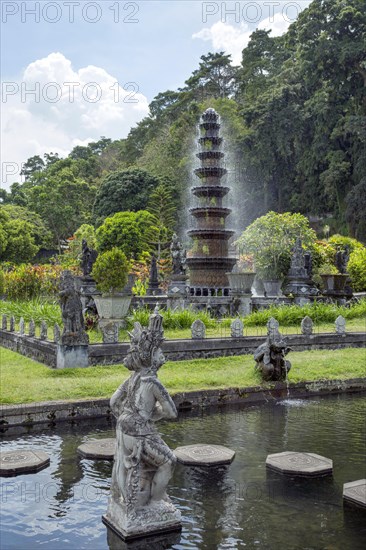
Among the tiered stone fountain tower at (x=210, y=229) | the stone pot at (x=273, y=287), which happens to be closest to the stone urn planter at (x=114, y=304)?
the tiered stone fountain tower at (x=210, y=229)

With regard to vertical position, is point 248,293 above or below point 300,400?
above

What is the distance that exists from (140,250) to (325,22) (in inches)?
867

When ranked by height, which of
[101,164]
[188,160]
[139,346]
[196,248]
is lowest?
[139,346]

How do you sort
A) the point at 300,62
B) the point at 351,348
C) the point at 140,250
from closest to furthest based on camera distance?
the point at 351,348, the point at 140,250, the point at 300,62

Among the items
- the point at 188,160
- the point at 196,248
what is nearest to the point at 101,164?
the point at 188,160

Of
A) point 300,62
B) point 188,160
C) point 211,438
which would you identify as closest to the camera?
point 211,438

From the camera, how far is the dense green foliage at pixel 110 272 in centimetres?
1622

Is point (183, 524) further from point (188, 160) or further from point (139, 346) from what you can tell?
point (188, 160)

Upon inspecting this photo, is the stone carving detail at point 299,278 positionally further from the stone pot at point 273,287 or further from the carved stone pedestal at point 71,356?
the carved stone pedestal at point 71,356

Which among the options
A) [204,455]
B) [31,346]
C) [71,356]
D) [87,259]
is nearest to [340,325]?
[71,356]

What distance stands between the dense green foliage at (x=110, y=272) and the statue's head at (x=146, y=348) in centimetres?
1113

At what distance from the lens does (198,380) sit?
35.9 feet

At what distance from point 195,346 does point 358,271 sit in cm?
1630

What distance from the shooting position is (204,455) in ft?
24.1
